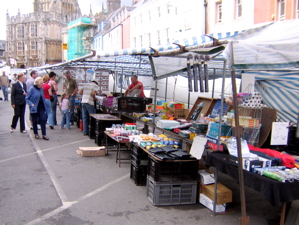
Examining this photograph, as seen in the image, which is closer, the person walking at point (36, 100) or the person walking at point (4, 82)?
the person walking at point (36, 100)

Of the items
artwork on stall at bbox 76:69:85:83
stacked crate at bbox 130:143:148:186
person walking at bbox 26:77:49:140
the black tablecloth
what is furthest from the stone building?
the black tablecloth

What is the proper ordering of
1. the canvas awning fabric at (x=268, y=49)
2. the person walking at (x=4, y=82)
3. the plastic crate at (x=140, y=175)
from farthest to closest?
the person walking at (x=4, y=82)
the plastic crate at (x=140, y=175)
the canvas awning fabric at (x=268, y=49)

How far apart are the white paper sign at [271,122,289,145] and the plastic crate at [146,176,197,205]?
4.83 feet

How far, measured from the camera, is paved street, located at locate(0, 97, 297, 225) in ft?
15.6

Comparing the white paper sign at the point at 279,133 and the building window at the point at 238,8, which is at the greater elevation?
the building window at the point at 238,8

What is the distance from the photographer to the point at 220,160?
4805 millimetres

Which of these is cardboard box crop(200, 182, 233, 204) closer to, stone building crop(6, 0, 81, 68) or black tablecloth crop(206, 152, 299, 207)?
black tablecloth crop(206, 152, 299, 207)

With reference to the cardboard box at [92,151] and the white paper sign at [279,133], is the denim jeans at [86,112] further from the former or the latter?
the white paper sign at [279,133]

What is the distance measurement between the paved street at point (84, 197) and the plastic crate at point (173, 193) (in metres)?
0.10

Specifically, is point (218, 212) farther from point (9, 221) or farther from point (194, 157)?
point (9, 221)

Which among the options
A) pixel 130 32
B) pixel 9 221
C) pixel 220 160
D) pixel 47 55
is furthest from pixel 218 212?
pixel 47 55

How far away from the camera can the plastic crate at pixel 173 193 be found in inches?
205

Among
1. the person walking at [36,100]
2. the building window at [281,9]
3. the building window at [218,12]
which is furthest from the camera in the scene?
the building window at [218,12]

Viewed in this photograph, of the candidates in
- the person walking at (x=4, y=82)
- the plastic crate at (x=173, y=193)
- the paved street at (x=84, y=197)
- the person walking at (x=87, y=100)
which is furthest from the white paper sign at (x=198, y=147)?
the person walking at (x=4, y=82)
